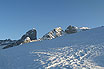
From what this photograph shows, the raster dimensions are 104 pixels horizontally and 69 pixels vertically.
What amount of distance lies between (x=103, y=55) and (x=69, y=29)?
7641 centimetres

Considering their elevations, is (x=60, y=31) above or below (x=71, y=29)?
above

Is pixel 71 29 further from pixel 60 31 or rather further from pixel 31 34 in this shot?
pixel 31 34

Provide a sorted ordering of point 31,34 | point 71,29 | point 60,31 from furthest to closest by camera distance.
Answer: point 60,31, point 71,29, point 31,34

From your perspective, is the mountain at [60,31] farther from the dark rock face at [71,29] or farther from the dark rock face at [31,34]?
the dark rock face at [31,34]

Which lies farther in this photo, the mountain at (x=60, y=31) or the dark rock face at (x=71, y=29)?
the dark rock face at (x=71, y=29)

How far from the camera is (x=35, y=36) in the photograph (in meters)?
85.1

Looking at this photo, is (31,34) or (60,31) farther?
(60,31)

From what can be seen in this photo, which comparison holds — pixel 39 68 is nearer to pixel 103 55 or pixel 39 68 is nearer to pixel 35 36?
pixel 103 55

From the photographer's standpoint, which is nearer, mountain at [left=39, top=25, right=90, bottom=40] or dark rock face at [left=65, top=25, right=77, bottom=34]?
mountain at [left=39, top=25, right=90, bottom=40]

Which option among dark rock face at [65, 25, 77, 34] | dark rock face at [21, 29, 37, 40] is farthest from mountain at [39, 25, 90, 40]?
dark rock face at [21, 29, 37, 40]

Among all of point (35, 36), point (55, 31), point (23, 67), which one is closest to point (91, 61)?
point (23, 67)

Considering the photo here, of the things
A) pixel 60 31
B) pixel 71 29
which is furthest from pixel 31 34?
pixel 71 29

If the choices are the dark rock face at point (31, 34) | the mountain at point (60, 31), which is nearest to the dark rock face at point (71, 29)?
the mountain at point (60, 31)

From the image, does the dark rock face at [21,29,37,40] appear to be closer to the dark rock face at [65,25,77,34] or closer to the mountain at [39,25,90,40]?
the mountain at [39,25,90,40]
